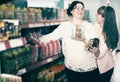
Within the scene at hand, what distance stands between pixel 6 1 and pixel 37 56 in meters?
0.74

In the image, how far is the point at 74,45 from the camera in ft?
9.66

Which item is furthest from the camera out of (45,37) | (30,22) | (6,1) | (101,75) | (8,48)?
(101,75)

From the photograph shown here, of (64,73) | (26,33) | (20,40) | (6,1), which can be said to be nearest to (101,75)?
(64,73)

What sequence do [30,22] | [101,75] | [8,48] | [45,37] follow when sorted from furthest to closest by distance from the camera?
[101,75] → [45,37] → [30,22] → [8,48]

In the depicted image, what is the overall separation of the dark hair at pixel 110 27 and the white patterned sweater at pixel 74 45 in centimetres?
22

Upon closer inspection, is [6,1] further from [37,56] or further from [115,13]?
[115,13]

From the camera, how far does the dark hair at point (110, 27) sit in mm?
3187

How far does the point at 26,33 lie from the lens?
9.99 ft

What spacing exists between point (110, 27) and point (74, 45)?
2.02 ft

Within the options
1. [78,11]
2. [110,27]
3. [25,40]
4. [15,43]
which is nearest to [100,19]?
[110,27]

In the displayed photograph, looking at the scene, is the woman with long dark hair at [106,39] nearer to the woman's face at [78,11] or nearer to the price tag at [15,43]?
the woman's face at [78,11]

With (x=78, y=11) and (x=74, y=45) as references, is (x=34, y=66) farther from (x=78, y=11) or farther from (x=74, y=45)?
(x=78, y=11)

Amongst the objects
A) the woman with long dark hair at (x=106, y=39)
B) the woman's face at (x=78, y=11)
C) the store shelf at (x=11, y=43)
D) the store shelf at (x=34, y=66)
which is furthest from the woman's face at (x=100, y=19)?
the store shelf at (x=11, y=43)

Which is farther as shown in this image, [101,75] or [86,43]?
[101,75]
